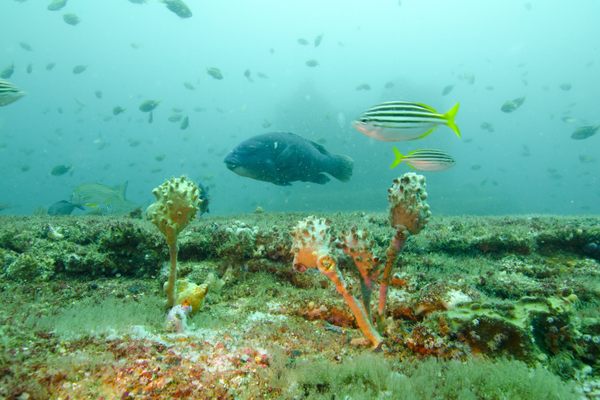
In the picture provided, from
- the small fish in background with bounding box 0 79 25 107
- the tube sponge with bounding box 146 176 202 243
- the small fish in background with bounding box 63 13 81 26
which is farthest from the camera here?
the small fish in background with bounding box 63 13 81 26

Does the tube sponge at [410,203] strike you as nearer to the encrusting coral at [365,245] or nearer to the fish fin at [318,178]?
the encrusting coral at [365,245]

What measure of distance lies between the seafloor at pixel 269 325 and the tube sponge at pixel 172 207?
78 centimetres

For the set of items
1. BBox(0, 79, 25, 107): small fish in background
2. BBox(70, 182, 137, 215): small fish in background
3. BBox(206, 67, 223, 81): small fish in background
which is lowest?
BBox(70, 182, 137, 215): small fish in background

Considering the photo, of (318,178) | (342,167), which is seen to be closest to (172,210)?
(318,178)

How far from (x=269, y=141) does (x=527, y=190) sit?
375 feet

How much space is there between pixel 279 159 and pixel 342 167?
1701 mm

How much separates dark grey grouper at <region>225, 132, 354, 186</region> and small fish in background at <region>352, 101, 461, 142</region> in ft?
9.11

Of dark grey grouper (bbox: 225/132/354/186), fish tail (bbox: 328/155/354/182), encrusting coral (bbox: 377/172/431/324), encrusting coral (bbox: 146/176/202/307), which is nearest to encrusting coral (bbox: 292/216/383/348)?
encrusting coral (bbox: 377/172/431/324)

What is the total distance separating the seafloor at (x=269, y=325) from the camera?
1801 millimetres

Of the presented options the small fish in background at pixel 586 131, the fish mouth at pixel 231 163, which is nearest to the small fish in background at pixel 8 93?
the fish mouth at pixel 231 163

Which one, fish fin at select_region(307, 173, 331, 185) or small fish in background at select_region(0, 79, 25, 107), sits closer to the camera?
small fish in background at select_region(0, 79, 25, 107)

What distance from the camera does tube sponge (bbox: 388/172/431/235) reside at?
239 cm

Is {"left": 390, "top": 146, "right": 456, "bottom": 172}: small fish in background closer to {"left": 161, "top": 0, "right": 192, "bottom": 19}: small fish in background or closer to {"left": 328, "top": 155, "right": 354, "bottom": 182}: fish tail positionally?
{"left": 328, "top": 155, "right": 354, "bottom": 182}: fish tail

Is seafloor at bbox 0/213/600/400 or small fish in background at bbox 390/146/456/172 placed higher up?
small fish in background at bbox 390/146/456/172
